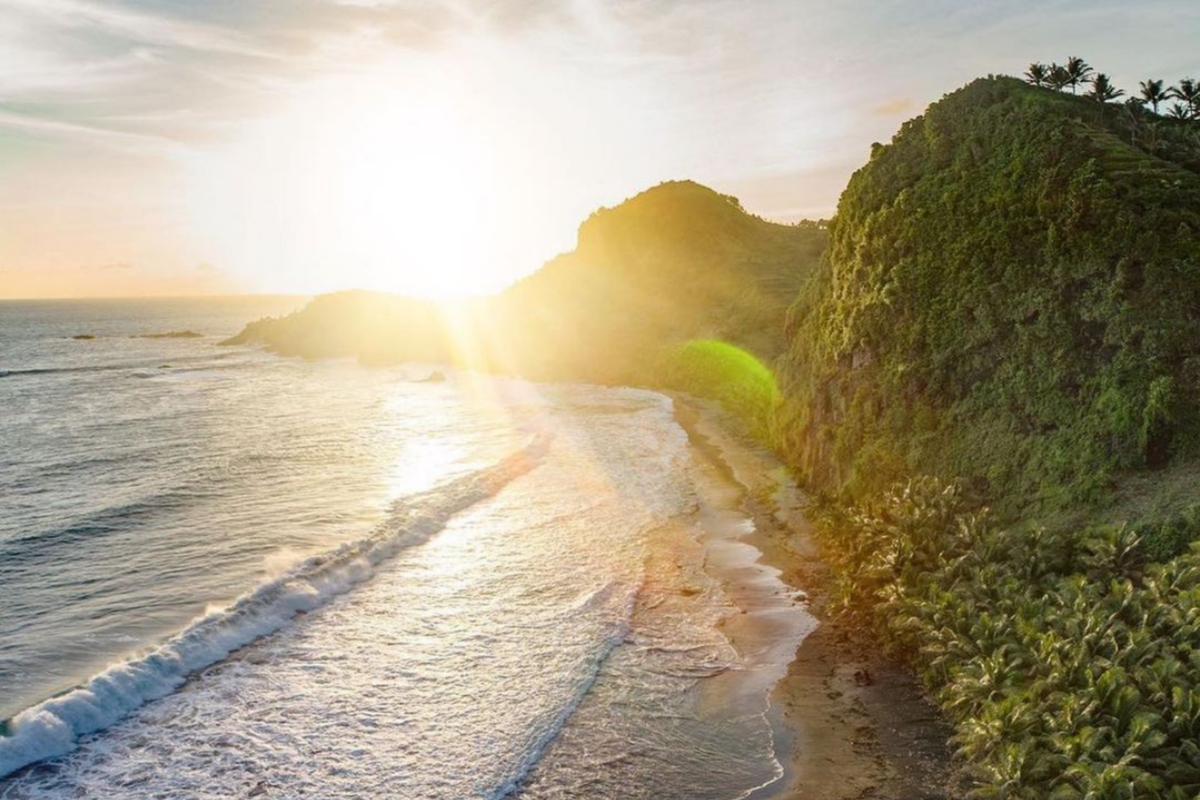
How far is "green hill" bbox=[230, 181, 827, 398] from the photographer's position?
3147 inches

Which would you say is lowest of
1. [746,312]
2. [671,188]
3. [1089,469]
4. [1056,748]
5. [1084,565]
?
[1056,748]

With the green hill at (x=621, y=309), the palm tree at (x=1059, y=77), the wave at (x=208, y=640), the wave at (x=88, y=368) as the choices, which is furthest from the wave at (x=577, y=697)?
the wave at (x=88, y=368)

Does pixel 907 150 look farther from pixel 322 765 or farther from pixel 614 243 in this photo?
pixel 614 243

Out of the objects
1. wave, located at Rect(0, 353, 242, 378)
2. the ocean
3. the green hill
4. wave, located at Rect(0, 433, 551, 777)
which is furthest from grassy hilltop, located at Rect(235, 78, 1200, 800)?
wave, located at Rect(0, 353, 242, 378)

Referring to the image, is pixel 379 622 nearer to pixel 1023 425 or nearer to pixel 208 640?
pixel 208 640

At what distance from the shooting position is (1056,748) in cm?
1296

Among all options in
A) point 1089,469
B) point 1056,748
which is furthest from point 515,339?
point 1056,748

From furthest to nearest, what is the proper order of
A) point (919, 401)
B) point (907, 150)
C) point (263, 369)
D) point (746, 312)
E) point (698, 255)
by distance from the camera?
point (698, 255) < point (263, 369) < point (746, 312) < point (907, 150) < point (919, 401)

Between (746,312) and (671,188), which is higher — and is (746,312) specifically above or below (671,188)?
below

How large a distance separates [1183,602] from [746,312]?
6339cm

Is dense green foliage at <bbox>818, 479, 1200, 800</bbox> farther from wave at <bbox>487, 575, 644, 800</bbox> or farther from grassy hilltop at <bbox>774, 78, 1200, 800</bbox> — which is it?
wave at <bbox>487, 575, 644, 800</bbox>

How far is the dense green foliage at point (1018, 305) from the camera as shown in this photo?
21500mm

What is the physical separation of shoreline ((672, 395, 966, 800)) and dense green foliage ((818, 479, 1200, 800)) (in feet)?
1.94

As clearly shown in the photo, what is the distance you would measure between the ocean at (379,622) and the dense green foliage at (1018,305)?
7.24 meters
